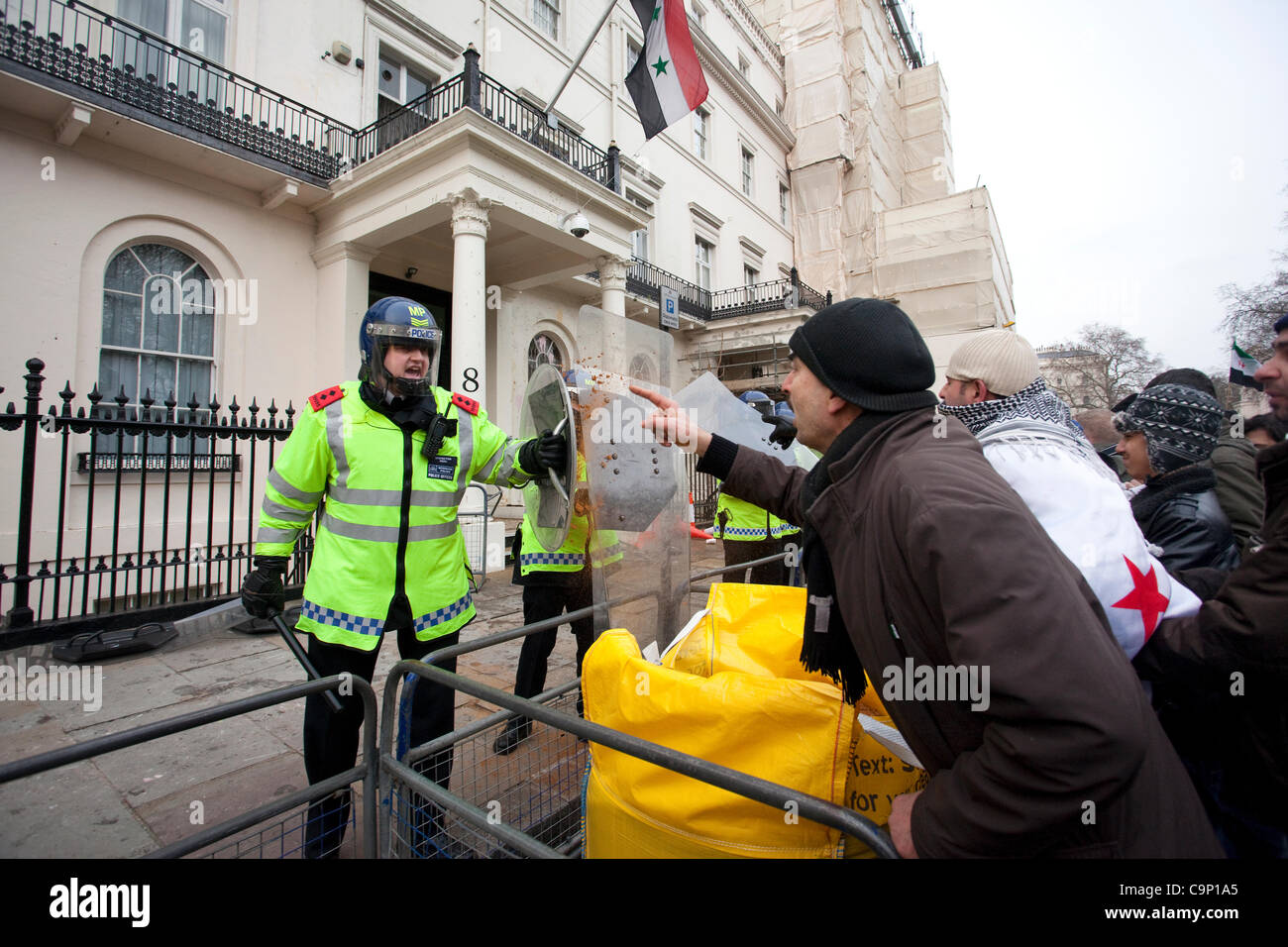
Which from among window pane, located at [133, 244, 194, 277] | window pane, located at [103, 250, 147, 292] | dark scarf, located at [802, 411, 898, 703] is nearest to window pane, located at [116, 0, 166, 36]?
window pane, located at [133, 244, 194, 277]

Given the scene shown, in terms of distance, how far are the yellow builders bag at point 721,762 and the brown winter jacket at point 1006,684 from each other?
0.65 ft

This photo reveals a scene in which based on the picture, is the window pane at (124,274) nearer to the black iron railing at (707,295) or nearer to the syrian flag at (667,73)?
the syrian flag at (667,73)

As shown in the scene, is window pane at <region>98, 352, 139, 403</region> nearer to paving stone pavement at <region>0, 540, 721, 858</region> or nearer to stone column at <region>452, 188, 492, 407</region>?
stone column at <region>452, 188, 492, 407</region>

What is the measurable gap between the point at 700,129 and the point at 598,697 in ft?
67.3

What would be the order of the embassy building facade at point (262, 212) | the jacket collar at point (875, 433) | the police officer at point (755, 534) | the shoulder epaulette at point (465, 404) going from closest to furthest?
the jacket collar at point (875, 433) < the shoulder epaulette at point (465, 404) < the police officer at point (755, 534) < the embassy building facade at point (262, 212)

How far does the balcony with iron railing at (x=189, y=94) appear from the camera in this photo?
6.53 meters

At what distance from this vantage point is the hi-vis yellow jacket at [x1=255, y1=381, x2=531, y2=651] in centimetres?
213

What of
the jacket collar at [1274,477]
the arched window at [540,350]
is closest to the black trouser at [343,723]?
the jacket collar at [1274,477]

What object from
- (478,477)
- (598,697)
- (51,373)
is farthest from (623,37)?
(598,697)

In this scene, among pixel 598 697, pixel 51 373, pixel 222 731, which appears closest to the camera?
pixel 598 697

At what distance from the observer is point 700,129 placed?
1859cm

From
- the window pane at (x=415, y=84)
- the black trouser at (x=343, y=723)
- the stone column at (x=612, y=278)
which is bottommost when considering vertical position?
the black trouser at (x=343, y=723)

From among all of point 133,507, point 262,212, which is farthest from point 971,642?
point 262,212
